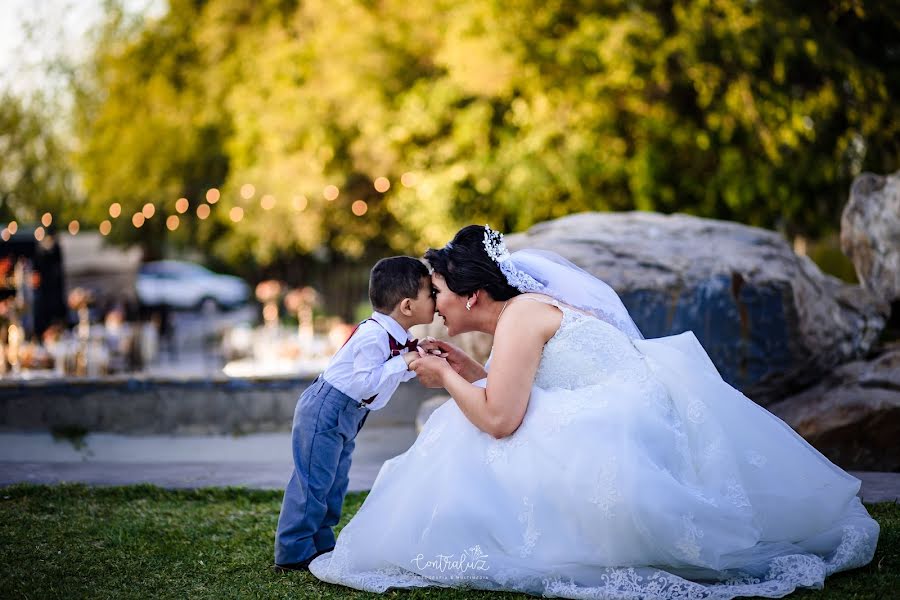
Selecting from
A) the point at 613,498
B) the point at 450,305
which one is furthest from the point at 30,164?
the point at 613,498

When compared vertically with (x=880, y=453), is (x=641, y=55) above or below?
above

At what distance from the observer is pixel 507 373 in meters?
3.91

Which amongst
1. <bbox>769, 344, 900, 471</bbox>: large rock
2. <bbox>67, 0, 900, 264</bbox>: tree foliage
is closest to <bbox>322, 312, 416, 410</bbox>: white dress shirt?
<bbox>769, 344, 900, 471</bbox>: large rock

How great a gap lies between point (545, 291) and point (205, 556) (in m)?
1.93

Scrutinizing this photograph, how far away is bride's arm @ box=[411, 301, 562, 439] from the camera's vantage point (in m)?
3.89

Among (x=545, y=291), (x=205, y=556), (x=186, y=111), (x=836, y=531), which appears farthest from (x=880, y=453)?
(x=186, y=111)

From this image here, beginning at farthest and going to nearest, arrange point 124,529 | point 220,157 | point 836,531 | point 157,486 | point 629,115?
point 220,157, point 629,115, point 157,486, point 124,529, point 836,531

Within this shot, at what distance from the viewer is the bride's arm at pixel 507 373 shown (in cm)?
389

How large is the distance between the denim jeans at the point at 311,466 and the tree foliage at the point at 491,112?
27.8ft

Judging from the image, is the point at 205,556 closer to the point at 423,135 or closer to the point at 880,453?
A: the point at 880,453

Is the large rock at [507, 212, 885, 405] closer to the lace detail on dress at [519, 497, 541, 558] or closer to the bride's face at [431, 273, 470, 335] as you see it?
the bride's face at [431, 273, 470, 335]

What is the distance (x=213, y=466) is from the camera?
6625 mm

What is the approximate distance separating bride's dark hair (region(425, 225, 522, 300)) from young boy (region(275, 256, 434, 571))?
0.13m

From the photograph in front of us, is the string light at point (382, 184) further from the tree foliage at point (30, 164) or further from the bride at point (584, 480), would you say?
the bride at point (584, 480)
